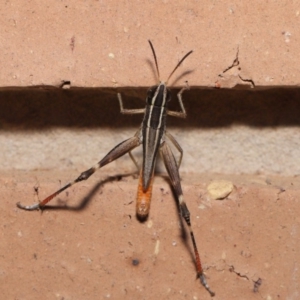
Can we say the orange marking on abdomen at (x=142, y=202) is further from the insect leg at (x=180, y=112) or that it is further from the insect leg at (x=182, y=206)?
the insect leg at (x=180, y=112)

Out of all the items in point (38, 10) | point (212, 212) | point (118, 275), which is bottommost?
point (118, 275)

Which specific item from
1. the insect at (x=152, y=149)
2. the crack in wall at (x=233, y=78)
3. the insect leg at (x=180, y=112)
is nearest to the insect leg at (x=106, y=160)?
the insect at (x=152, y=149)

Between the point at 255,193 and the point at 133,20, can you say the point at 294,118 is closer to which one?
the point at 255,193

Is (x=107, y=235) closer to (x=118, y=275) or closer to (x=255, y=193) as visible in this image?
(x=118, y=275)

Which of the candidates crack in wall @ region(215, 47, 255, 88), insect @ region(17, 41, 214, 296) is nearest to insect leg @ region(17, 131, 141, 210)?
insect @ region(17, 41, 214, 296)

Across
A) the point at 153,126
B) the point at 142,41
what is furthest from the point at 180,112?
the point at 142,41

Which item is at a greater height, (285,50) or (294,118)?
(285,50)

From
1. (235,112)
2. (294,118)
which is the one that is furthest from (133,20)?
(294,118)

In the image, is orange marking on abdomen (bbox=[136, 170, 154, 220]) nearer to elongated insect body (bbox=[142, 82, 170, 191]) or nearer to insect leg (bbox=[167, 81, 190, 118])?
elongated insect body (bbox=[142, 82, 170, 191])
